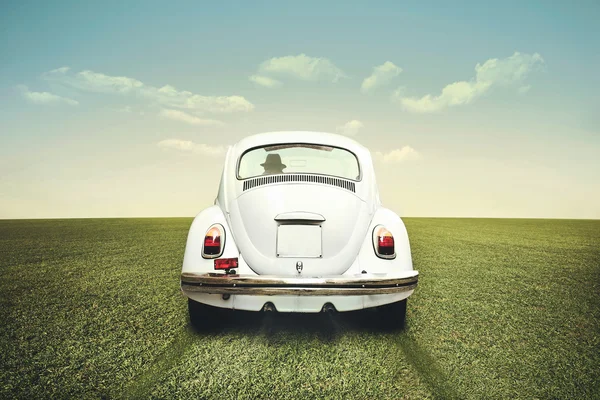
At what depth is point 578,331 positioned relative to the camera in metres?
3.98

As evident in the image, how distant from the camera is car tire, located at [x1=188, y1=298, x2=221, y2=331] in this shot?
12.2 ft

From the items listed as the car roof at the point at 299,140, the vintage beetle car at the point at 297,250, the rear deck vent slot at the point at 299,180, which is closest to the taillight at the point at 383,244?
the vintage beetle car at the point at 297,250

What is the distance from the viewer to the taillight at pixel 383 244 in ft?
11.7

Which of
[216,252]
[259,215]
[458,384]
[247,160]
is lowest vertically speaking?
[458,384]

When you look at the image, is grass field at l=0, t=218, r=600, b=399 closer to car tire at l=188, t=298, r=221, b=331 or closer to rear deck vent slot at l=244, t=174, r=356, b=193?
car tire at l=188, t=298, r=221, b=331

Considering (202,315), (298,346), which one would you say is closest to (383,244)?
(298,346)

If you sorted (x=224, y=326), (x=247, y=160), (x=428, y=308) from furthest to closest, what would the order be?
(x=428, y=308) < (x=247, y=160) < (x=224, y=326)

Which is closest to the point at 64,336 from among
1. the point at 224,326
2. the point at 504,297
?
the point at 224,326

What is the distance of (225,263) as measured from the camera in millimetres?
3420

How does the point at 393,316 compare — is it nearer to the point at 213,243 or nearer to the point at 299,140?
the point at 213,243

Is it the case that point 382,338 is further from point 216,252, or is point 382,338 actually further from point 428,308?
point 216,252

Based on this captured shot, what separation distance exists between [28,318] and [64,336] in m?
0.96

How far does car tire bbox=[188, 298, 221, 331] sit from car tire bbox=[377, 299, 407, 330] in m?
1.67

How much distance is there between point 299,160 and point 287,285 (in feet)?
6.37
